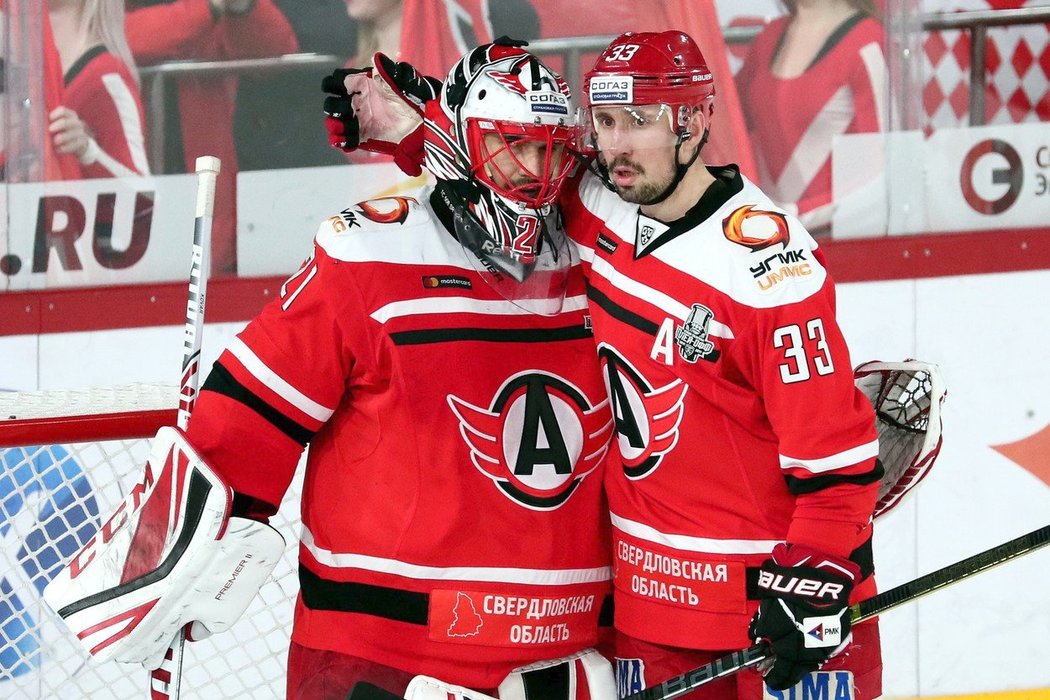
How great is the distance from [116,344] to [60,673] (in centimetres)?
78

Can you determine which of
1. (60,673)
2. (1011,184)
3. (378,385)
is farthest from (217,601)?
(1011,184)

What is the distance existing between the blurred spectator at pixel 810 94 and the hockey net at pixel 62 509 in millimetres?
1418

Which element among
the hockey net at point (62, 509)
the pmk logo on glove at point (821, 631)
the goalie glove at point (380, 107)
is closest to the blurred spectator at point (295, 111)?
the hockey net at point (62, 509)

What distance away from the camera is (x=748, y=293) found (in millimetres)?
1803

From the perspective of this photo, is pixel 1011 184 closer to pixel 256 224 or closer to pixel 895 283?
pixel 895 283

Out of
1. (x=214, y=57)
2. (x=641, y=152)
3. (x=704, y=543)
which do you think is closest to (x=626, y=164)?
(x=641, y=152)

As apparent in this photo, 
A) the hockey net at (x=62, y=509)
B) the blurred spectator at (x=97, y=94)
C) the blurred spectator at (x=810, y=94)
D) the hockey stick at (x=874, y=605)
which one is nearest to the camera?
the hockey stick at (x=874, y=605)

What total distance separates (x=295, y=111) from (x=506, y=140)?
156 centimetres

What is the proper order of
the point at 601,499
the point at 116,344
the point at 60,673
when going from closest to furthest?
the point at 601,499 < the point at 60,673 < the point at 116,344

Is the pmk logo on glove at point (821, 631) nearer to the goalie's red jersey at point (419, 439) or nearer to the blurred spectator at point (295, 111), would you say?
the goalie's red jersey at point (419, 439)

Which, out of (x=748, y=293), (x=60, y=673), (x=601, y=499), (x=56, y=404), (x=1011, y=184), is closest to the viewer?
(x=748, y=293)

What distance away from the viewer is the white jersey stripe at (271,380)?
180 centimetres

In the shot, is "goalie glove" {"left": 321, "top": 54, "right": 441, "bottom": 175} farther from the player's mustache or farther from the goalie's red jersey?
the player's mustache

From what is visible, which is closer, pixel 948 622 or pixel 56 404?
pixel 56 404
